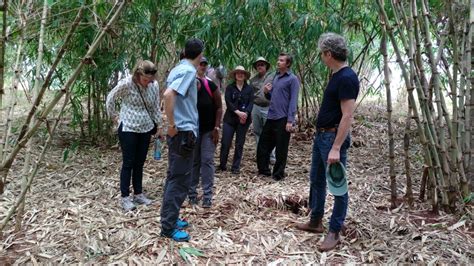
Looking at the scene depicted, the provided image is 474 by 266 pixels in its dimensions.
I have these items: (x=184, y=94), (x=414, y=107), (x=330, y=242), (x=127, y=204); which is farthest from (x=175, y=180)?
(x=414, y=107)

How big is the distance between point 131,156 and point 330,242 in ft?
5.14

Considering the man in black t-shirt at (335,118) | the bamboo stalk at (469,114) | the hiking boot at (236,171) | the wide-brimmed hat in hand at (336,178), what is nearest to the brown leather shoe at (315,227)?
the man in black t-shirt at (335,118)

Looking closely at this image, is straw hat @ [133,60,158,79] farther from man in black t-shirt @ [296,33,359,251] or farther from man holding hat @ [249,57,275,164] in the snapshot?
man holding hat @ [249,57,275,164]

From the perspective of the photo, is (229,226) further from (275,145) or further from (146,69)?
(275,145)

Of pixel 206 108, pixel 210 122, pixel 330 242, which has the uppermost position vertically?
pixel 206 108

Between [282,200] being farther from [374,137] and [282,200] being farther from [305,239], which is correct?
[374,137]

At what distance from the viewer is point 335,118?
8.21ft

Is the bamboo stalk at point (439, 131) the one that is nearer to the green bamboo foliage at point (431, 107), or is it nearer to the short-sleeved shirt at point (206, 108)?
the green bamboo foliage at point (431, 107)

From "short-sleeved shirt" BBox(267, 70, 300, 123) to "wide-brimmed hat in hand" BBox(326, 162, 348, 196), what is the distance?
1471 millimetres

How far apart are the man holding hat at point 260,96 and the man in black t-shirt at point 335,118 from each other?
1812mm

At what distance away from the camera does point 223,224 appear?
9.75ft

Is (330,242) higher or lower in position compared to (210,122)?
lower

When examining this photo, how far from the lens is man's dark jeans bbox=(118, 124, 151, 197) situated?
123 inches

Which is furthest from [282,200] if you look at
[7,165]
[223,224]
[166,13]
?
[166,13]
